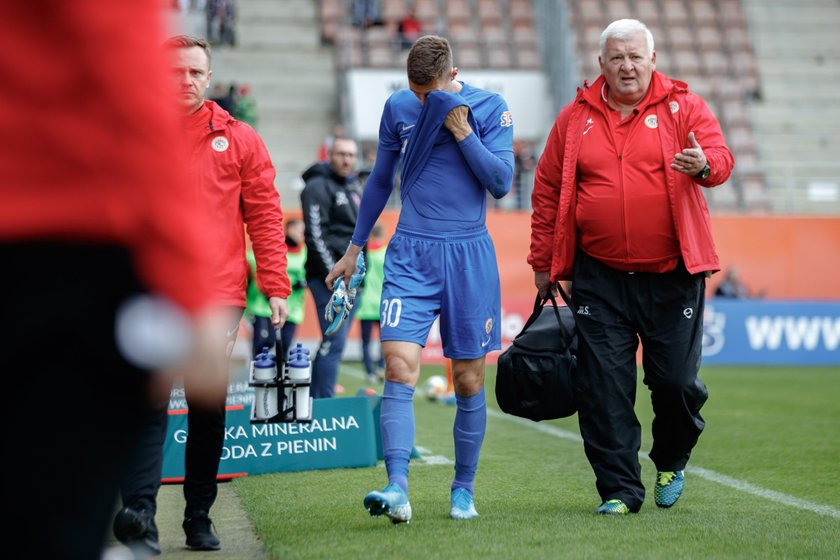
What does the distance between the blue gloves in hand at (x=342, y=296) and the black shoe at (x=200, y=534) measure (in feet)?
3.58

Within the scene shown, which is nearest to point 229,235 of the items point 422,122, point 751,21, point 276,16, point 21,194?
point 422,122

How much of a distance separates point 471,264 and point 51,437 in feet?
10.9

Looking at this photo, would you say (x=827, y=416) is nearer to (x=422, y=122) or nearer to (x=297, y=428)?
(x=297, y=428)

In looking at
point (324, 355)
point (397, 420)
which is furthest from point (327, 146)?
point (397, 420)

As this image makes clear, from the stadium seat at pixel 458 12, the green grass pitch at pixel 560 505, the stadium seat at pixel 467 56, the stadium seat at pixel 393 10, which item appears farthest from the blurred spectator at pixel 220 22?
the green grass pitch at pixel 560 505

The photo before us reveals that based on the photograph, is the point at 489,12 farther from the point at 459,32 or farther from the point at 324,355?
the point at 324,355

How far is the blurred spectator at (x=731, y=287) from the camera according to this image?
66.8 feet

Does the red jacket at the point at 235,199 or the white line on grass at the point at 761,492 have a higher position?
the red jacket at the point at 235,199

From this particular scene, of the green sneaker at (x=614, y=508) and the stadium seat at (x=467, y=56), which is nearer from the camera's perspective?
the green sneaker at (x=614, y=508)

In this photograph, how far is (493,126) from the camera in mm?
5219

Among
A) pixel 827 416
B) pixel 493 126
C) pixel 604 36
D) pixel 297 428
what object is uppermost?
pixel 604 36

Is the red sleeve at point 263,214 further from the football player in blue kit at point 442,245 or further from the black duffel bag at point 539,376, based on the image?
the black duffel bag at point 539,376

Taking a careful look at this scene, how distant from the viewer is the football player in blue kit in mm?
5012

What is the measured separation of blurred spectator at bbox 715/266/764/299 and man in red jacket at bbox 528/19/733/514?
49.7 feet
